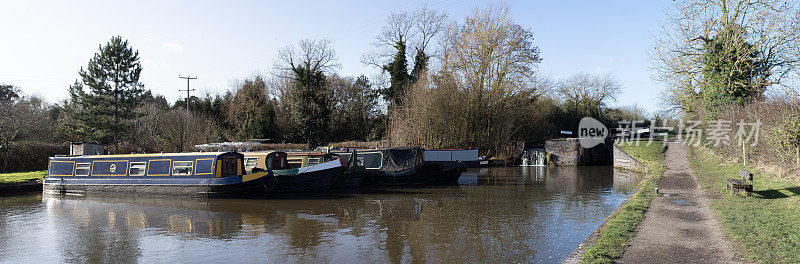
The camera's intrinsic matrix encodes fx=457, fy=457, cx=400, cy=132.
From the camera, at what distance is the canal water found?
26.7ft

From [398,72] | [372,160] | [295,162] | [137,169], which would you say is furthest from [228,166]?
[398,72]

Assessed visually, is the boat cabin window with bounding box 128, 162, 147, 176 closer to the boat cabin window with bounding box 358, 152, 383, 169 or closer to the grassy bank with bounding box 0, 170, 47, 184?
the grassy bank with bounding box 0, 170, 47, 184

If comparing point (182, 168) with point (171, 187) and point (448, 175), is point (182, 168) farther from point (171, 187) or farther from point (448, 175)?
point (448, 175)

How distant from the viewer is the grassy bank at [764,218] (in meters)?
6.24

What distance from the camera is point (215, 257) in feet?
26.6

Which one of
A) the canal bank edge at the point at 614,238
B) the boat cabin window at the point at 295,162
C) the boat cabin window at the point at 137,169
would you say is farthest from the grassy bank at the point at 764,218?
the boat cabin window at the point at 137,169

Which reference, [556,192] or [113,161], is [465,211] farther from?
[113,161]

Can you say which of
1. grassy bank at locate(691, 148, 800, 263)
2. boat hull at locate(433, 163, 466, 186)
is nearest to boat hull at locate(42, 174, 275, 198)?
boat hull at locate(433, 163, 466, 186)

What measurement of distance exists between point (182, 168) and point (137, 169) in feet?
7.10

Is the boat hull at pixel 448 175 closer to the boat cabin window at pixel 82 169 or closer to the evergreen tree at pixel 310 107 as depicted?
the boat cabin window at pixel 82 169

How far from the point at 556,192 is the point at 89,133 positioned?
2911cm

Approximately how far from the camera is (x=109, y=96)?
31547 mm

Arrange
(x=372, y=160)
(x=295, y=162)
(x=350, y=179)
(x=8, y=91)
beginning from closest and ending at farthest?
(x=350, y=179)
(x=295, y=162)
(x=372, y=160)
(x=8, y=91)

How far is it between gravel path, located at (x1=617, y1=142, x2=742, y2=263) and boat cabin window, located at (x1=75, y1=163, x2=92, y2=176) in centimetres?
1912
